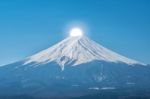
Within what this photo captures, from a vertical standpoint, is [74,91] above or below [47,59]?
below

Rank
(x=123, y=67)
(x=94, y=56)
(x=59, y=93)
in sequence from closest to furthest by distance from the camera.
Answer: (x=59, y=93) < (x=123, y=67) < (x=94, y=56)

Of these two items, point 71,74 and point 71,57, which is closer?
point 71,74

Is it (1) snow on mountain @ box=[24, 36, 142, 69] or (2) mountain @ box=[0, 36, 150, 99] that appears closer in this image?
(2) mountain @ box=[0, 36, 150, 99]

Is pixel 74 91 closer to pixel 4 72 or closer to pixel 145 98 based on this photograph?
pixel 145 98

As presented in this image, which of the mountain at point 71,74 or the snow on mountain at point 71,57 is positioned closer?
the mountain at point 71,74

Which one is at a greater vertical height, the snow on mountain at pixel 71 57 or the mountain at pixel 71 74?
the snow on mountain at pixel 71 57

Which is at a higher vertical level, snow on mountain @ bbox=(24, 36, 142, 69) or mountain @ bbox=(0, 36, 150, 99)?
snow on mountain @ bbox=(24, 36, 142, 69)

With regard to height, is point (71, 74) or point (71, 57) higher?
point (71, 57)

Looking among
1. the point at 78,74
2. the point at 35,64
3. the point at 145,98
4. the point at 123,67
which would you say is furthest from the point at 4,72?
the point at 145,98
